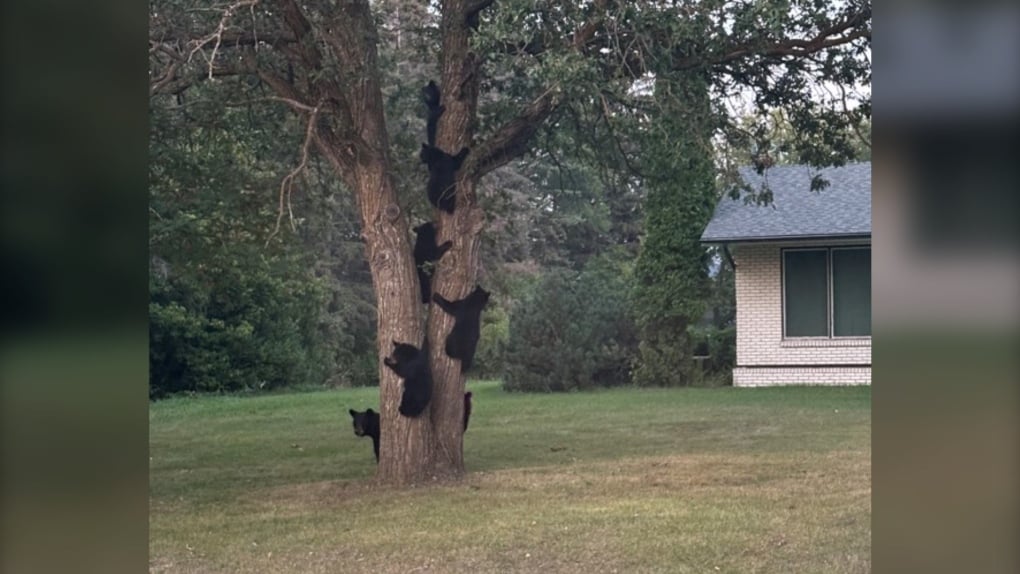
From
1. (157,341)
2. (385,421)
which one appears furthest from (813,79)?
(157,341)

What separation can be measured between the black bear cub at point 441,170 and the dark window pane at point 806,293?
358 inches

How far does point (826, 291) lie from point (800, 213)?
1321mm

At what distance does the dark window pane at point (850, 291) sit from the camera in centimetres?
1648

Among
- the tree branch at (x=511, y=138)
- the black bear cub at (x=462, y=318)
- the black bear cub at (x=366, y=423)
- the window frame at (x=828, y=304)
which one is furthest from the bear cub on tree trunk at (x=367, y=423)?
the window frame at (x=828, y=304)

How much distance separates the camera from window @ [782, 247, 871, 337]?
16547 mm

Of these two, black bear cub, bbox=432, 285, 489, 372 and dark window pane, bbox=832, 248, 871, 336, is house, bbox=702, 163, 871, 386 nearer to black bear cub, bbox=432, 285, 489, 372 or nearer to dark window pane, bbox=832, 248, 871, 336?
dark window pane, bbox=832, 248, 871, 336

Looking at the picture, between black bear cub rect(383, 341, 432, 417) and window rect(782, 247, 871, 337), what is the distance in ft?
30.3

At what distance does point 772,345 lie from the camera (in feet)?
56.2

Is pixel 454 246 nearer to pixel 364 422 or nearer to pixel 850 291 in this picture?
pixel 364 422

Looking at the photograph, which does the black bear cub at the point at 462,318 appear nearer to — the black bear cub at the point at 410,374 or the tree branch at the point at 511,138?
the black bear cub at the point at 410,374

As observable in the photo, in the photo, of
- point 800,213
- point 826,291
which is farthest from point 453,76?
point 826,291
